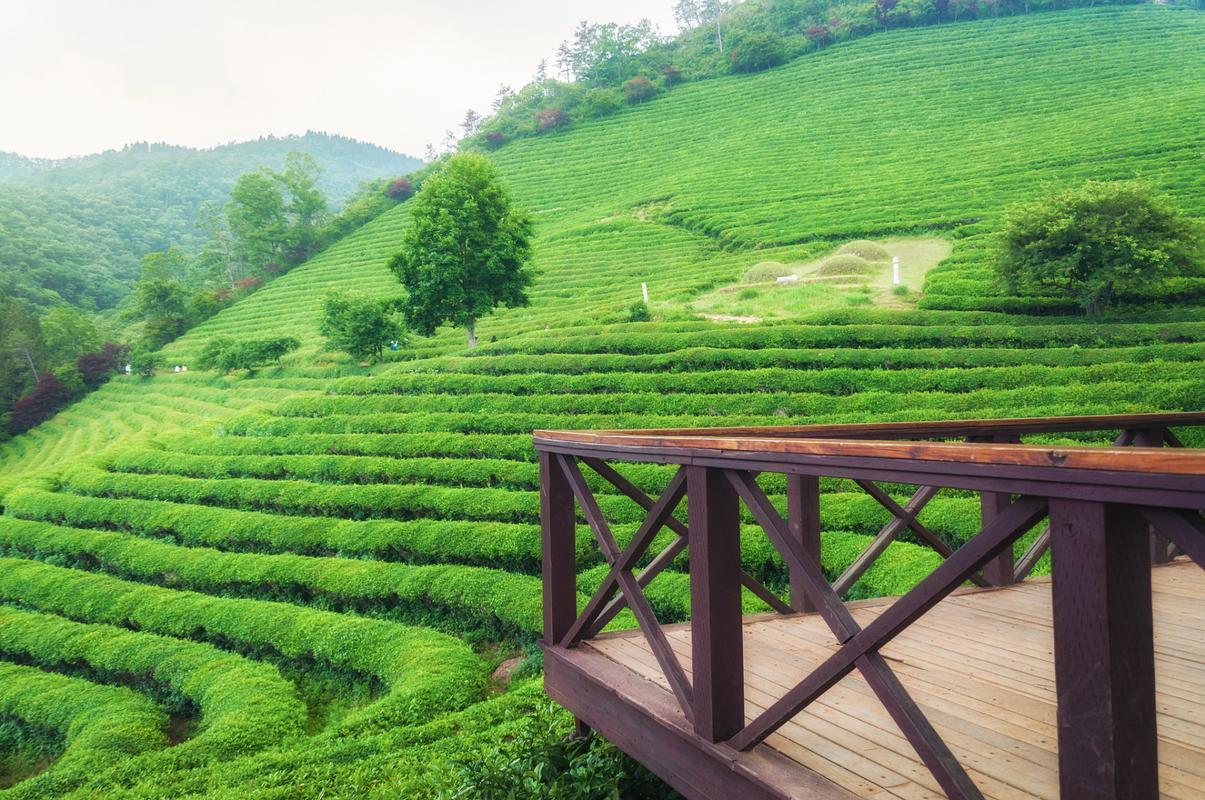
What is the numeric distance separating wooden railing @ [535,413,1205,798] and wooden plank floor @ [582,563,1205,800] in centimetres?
38

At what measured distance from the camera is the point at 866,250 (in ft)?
89.3

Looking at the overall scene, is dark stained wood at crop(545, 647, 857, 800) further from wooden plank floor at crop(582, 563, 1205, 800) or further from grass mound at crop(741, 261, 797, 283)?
grass mound at crop(741, 261, 797, 283)

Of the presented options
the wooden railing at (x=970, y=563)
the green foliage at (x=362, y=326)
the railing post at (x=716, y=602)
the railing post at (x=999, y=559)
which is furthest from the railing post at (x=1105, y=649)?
the green foliage at (x=362, y=326)

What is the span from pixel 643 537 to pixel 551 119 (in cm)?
6804

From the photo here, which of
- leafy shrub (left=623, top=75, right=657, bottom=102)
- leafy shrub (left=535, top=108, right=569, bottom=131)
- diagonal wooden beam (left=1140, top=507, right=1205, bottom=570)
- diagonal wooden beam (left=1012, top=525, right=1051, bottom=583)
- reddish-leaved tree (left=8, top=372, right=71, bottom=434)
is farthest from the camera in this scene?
leafy shrub (left=623, top=75, right=657, bottom=102)

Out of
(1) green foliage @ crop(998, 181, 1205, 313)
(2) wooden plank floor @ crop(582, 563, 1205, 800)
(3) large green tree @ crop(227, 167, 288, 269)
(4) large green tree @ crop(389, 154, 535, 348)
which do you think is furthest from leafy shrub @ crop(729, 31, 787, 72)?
(2) wooden plank floor @ crop(582, 563, 1205, 800)

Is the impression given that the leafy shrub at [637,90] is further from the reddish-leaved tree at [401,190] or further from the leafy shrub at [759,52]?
the reddish-leaved tree at [401,190]

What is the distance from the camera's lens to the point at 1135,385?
13.3 metres

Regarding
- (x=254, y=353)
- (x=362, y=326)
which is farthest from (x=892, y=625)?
(x=254, y=353)

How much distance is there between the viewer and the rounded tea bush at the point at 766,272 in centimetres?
2728

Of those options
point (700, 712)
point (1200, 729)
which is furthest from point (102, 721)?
point (1200, 729)

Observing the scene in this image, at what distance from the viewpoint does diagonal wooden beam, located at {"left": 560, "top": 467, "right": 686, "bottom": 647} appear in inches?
111

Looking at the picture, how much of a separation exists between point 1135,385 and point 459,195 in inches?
864

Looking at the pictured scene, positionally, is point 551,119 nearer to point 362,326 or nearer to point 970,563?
point 362,326
